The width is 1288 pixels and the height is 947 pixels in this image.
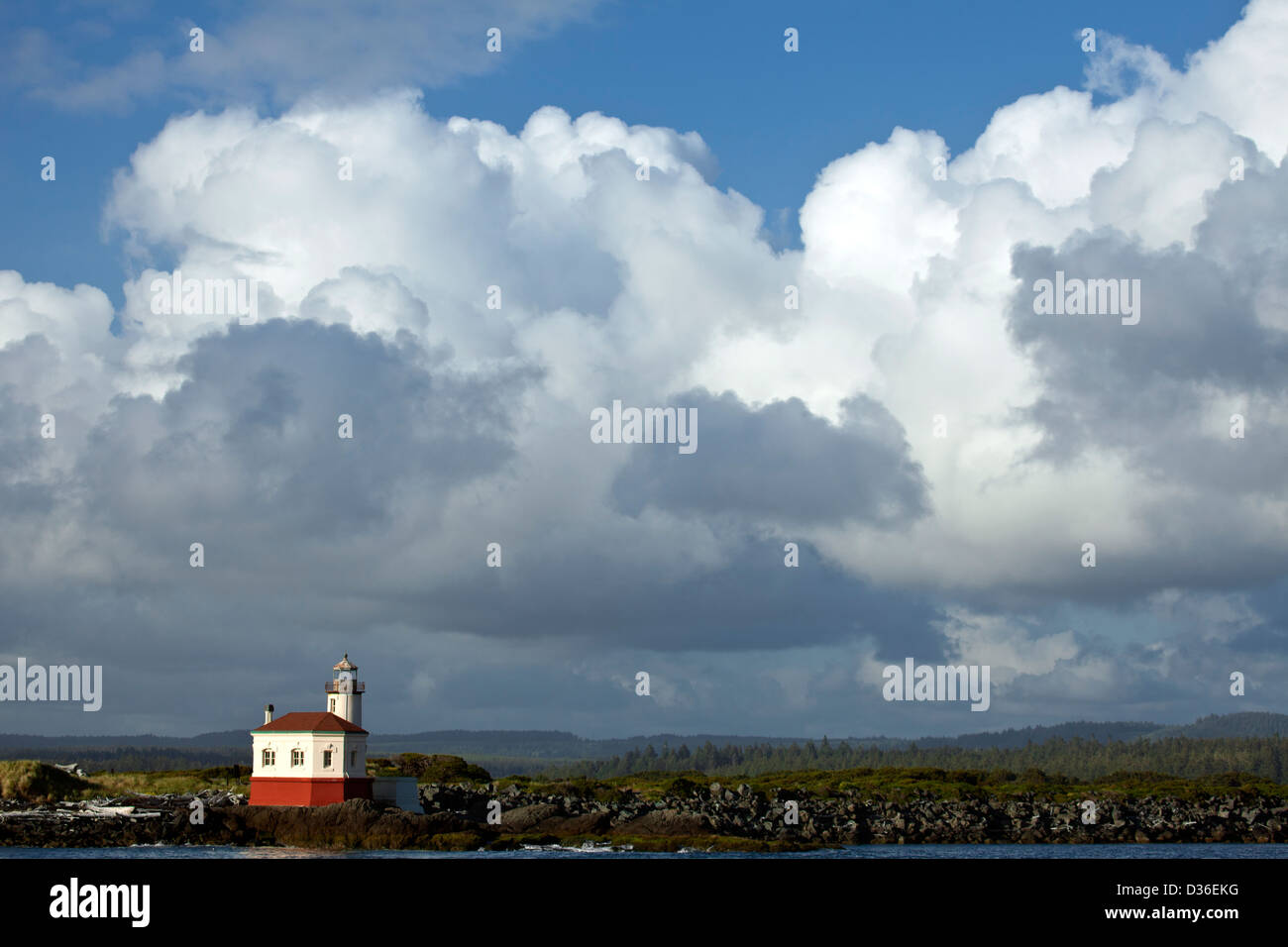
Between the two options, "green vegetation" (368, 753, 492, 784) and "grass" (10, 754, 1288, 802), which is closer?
"grass" (10, 754, 1288, 802)

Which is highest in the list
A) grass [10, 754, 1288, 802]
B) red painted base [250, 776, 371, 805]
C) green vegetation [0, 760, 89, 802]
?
red painted base [250, 776, 371, 805]

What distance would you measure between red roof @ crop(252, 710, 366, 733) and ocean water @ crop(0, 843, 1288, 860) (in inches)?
272

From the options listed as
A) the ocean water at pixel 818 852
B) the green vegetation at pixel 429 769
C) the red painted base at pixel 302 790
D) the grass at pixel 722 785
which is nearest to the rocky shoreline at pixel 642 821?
the red painted base at pixel 302 790

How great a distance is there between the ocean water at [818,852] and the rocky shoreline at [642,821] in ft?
6.27

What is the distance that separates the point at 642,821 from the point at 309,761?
2234cm

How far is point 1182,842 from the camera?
332 ft

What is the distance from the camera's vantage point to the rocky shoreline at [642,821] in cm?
7862

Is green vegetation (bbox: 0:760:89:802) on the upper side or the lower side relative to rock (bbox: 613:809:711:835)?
upper

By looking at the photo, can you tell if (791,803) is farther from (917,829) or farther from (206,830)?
(206,830)

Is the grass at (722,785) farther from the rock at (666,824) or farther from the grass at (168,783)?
the rock at (666,824)

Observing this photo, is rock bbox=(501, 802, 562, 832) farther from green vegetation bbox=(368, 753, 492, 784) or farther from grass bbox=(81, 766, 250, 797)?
green vegetation bbox=(368, 753, 492, 784)

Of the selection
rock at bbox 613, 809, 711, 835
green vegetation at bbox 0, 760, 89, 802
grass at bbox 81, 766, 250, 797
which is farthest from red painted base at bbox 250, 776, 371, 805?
green vegetation at bbox 0, 760, 89, 802

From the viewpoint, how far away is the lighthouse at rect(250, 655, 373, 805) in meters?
79.4
